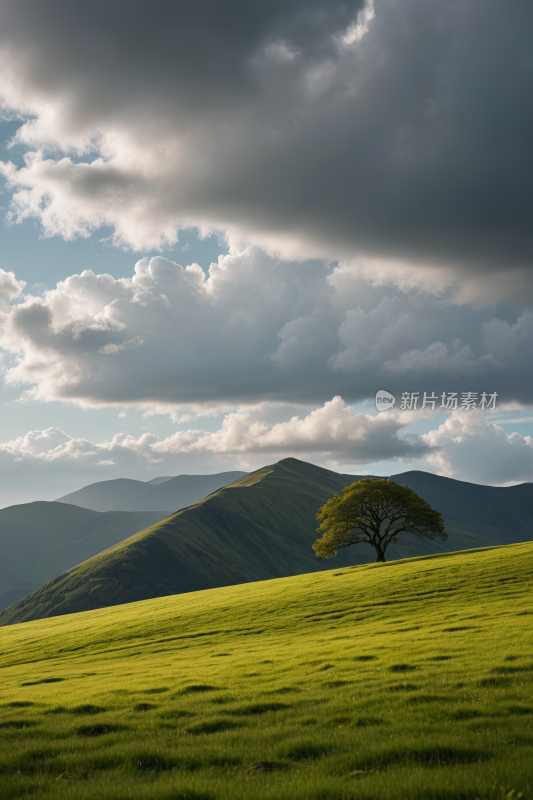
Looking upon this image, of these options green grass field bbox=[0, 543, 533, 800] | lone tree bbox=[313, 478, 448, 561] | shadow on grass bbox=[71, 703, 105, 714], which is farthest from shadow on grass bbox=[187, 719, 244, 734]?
lone tree bbox=[313, 478, 448, 561]

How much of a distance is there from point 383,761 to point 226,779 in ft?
9.03

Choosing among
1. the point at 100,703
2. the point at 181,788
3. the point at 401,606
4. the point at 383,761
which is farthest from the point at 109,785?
the point at 401,606

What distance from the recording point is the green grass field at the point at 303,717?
7.91m

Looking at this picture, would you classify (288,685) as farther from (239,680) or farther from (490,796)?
(490,796)

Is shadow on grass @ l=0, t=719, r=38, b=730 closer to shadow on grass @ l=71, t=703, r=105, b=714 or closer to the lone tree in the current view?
shadow on grass @ l=71, t=703, r=105, b=714

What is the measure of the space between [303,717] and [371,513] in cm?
7249

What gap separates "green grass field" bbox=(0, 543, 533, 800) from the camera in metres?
7.91

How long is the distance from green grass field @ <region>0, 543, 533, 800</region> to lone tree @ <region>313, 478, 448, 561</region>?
4317cm

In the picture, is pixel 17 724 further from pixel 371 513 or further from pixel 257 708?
pixel 371 513

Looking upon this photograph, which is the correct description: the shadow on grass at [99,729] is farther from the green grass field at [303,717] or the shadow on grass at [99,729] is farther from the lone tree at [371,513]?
the lone tree at [371,513]

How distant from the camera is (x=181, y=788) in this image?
7.84 metres

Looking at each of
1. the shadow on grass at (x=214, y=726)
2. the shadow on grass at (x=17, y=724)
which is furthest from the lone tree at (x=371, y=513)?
the shadow on grass at (x=214, y=726)

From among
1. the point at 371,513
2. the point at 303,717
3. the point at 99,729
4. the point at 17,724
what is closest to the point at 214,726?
the point at 303,717

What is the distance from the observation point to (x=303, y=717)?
1274 cm
